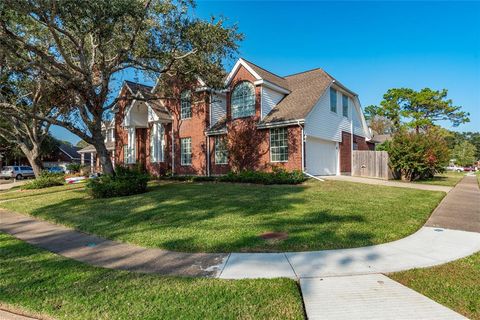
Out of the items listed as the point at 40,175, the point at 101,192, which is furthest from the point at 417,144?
the point at 40,175

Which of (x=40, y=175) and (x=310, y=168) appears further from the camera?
(x=40, y=175)

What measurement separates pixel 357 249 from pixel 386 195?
734cm

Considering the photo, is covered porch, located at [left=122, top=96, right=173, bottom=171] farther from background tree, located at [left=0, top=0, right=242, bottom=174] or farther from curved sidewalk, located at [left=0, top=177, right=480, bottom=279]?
curved sidewalk, located at [left=0, top=177, right=480, bottom=279]

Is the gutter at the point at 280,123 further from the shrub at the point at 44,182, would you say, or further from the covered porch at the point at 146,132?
the shrub at the point at 44,182

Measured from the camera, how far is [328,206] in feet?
30.4

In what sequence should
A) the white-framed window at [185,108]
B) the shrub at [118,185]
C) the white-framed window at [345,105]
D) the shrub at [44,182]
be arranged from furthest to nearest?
the white-framed window at [345,105]
the white-framed window at [185,108]
the shrub at [44,182]
the shrub at [118,185]

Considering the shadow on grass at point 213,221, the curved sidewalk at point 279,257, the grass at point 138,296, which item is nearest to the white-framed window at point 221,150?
the shadow on grass at point 213,221

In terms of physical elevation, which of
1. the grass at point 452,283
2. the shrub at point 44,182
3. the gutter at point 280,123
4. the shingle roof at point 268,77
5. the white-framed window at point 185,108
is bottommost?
the grass at point 452,283

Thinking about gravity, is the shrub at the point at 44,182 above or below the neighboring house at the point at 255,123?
below

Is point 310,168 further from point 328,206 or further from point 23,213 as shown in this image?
point 23,213

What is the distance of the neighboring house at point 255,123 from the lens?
17.8 metres

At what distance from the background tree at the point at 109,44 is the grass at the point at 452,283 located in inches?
444

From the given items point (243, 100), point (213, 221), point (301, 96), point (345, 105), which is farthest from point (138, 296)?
point (345, 105)

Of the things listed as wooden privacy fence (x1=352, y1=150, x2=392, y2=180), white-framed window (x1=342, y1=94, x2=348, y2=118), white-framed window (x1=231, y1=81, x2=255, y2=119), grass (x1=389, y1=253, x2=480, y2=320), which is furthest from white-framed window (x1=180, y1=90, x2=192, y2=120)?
grass (x1=389, y1=253, x2=480, y2=320)
